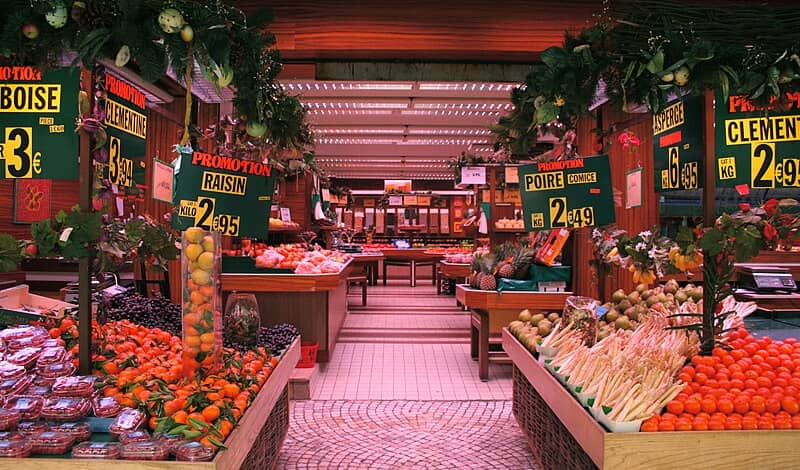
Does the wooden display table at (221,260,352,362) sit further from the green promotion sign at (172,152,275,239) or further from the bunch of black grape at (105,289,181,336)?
the green promotion sign at (172,152,275,239)

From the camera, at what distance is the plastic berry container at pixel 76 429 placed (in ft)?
6.73

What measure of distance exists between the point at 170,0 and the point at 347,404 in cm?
349

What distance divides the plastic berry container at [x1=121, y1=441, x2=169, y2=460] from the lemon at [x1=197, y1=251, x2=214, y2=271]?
876 millimetres

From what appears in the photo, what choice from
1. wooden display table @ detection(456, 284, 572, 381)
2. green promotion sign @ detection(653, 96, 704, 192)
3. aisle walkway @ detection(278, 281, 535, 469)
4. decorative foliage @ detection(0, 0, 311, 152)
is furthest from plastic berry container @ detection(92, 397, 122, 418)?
wooden display table @ detection(456, 284, 572, 381)

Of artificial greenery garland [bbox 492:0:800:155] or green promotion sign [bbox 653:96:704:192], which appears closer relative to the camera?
artificial greenery garland [bbox 492:0:800:155]

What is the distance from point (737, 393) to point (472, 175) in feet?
24.5

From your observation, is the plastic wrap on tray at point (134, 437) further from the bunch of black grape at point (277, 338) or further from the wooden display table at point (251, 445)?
the bunch of black grape at point (277, 338)

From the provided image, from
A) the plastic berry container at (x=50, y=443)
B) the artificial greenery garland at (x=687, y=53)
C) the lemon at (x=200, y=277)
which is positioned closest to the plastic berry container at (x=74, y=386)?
the plastic berry container at (x=50, y=443)

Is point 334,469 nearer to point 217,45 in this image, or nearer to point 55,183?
point 217,45

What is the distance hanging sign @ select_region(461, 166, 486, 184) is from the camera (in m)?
9.73

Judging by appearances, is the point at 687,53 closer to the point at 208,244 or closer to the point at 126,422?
the point at 208,244

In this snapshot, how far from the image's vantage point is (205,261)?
8.74ft

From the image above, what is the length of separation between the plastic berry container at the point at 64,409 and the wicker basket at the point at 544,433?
1989mm

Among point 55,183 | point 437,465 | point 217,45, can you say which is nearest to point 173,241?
point 217,45
